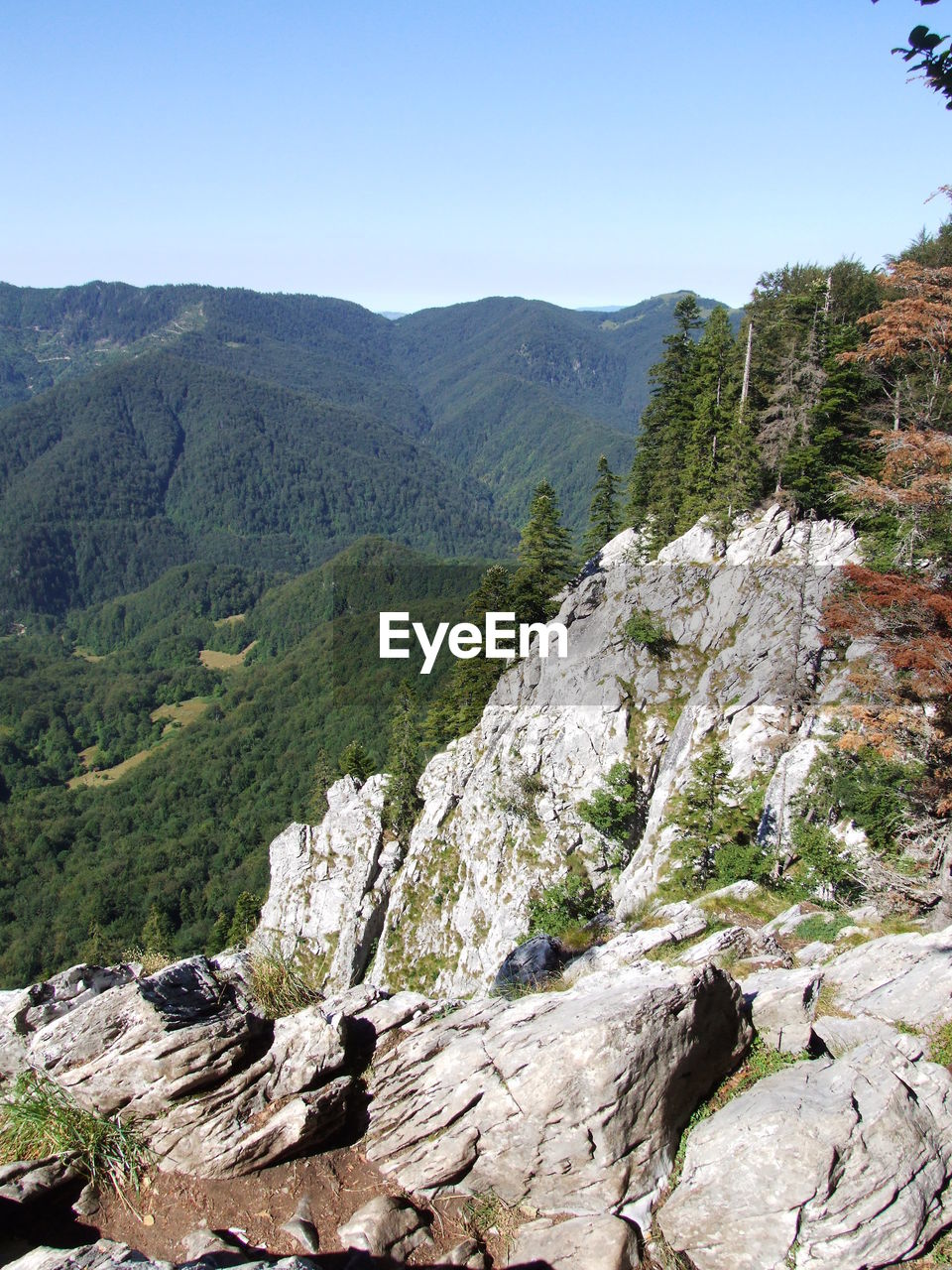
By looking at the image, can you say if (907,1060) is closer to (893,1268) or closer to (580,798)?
(893,1268)

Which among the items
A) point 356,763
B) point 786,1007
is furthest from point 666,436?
point 786,1007

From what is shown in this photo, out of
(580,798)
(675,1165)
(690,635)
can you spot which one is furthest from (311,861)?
(675,1165)

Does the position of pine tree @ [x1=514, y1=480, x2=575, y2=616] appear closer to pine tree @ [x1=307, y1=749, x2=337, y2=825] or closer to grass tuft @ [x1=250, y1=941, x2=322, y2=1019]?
pine tree @ [x1=307, y1=749, x2=337, y2=825]

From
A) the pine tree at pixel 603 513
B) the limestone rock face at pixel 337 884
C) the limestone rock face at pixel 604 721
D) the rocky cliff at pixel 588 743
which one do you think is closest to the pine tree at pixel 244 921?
the limestone rock face at pixel 337 884

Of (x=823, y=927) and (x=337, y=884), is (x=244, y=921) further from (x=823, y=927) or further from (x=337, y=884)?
(x=823, y=927)

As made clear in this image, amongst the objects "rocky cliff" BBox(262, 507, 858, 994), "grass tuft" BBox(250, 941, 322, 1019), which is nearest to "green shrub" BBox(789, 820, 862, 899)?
"rocky cliff" BBox(262, 507, 858, 994)
